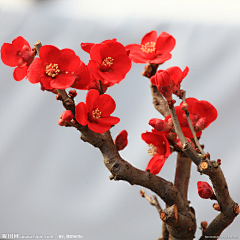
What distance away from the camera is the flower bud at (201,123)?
46 centimetres

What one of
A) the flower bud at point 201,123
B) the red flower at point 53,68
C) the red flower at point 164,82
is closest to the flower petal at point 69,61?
the red flower at point 53,68

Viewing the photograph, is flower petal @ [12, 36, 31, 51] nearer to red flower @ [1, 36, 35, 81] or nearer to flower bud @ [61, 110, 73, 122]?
red flower @ [1, 36, 35, 81]

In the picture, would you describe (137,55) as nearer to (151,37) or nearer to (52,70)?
(151,37)

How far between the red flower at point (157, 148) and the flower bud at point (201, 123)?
2.2 inches

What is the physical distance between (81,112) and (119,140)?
125 millimetres

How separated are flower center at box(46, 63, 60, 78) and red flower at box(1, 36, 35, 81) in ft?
0.12

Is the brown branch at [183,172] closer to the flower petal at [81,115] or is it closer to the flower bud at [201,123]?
the flower bud at [201,123]

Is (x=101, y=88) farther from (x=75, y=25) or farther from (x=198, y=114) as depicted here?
(x=75, y=25)

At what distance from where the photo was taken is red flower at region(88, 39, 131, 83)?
16.0 inches

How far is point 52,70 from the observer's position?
38 cm

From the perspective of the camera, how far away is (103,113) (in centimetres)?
43

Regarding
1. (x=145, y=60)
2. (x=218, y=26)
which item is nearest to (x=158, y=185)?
(x=145, y=60)

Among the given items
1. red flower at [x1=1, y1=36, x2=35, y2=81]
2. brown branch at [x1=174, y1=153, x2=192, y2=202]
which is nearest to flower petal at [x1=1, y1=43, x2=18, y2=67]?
red flower at [x1=1, y1=36, x2=35, y2=81]

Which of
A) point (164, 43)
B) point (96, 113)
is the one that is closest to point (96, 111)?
point (96, 113)
